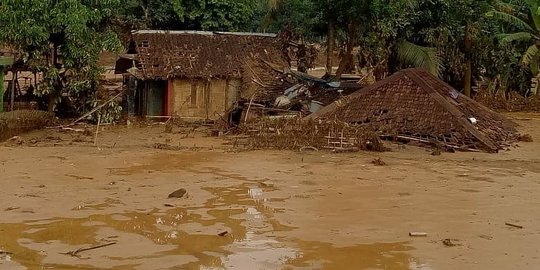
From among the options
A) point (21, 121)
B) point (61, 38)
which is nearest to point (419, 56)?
point (61, 38)

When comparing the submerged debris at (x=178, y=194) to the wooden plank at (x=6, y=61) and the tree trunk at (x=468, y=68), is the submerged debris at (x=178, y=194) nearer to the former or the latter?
the wooden plank at (x=6, y=61)

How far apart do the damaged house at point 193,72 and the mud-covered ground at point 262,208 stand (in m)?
5.29

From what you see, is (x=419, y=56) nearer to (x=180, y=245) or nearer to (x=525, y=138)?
(x=525, y=138)

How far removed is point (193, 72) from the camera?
2345 centimetres

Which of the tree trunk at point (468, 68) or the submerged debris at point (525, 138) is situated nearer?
the submerged debris at point (525, 138)

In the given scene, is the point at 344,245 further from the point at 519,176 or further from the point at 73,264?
the point at 519,176

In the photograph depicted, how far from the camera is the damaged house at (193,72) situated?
2334 cm

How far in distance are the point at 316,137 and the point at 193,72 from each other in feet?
22.0

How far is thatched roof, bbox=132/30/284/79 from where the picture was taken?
23362 millimetres

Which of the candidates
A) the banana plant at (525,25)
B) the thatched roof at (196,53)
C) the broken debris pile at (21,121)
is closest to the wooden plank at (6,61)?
the broken debris pile at (21,121)

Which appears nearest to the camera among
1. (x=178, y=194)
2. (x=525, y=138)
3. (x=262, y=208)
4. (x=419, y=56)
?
(x=262, y=208)

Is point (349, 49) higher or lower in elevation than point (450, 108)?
higher

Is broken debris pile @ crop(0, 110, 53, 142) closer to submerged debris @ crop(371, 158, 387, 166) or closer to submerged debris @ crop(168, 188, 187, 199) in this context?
submerged debris @ crop(168, 188, 187, 199)

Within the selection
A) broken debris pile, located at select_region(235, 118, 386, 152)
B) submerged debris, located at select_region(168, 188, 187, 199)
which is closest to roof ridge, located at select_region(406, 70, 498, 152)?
broken debris pile, located at select_region(235, 118, 386, 152)
